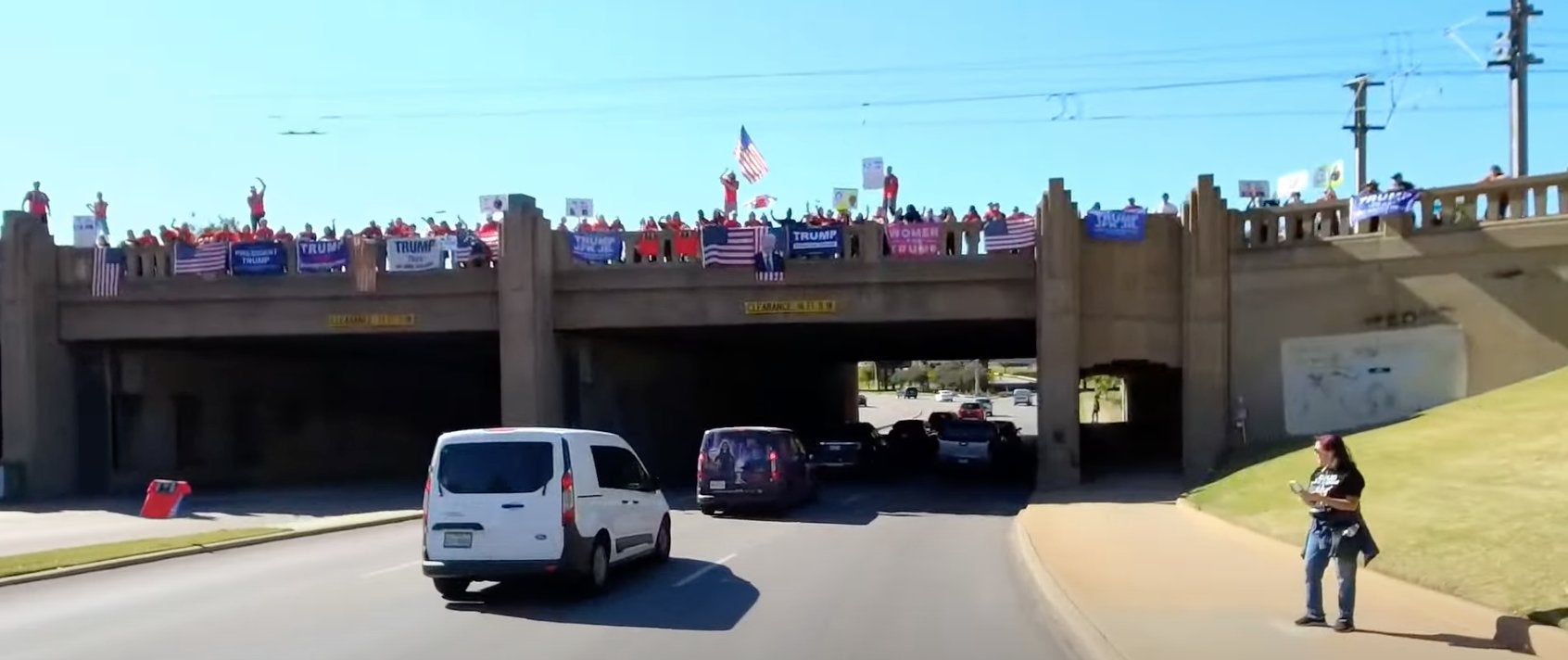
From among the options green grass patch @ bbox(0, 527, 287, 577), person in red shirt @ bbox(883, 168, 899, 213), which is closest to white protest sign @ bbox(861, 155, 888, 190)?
person in red shirt @ bbox(883, 168, 899, 213)

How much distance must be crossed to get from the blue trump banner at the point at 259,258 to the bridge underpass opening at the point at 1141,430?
1917cm

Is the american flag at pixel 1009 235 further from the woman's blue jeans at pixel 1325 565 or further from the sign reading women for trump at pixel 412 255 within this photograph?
the woman's blue jeans at pixel 1325 565

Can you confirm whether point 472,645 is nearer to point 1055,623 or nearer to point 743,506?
point 1055,623

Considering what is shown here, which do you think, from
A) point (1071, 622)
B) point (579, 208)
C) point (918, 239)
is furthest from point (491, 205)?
point (1071, 622)

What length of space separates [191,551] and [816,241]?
599 inches

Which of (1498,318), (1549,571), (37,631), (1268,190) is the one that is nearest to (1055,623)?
(1549,571)

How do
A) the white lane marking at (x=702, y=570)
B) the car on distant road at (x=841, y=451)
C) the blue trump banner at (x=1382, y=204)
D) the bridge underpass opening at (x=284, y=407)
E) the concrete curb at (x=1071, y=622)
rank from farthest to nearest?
the car on distant road at (x=841, y=451), the bridge underpass opening at (x=284, y=407), the blue trump banner at (x=1382, y=204), the white lane marking at (x=702, y=570), the concrete curb at (x=1071, y=622)

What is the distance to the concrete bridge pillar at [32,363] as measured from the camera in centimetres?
2995

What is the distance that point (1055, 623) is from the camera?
435 inches

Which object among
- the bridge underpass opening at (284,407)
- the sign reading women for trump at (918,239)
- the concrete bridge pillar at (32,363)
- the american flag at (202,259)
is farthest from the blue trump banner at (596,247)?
the concrete bridge pillar at (32,363)

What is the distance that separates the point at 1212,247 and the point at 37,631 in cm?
2264

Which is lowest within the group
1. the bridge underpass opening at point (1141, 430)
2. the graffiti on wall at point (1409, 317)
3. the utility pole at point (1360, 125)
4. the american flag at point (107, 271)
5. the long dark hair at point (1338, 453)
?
the bridge underpass opening at point (1141, 430)

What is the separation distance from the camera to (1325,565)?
9742 millimetres

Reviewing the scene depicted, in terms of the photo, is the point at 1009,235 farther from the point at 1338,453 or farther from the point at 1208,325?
the point at 1338,453
